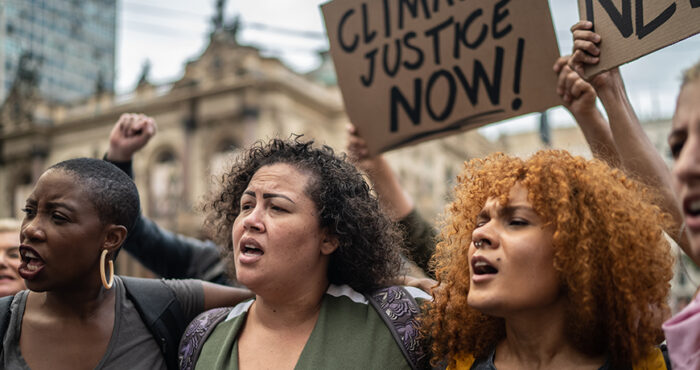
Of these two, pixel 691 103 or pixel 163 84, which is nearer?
pixel 691 103

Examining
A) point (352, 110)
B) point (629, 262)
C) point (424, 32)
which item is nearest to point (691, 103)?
point (629, 262)

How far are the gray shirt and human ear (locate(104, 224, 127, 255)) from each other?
213 millimetres

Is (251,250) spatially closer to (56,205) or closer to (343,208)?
(343,208)

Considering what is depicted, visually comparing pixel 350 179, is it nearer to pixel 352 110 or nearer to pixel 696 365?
pixel 352 110

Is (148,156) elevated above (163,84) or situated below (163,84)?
below

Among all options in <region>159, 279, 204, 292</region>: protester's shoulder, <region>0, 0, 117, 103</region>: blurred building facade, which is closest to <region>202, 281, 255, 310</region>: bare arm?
<region>159, 279, 204, 292</region>: protester's shoulder

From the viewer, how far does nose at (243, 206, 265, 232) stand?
2383 mm

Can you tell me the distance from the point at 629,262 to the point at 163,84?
25.3m

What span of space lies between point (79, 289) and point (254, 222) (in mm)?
686

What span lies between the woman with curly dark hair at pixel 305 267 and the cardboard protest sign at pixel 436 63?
607mm

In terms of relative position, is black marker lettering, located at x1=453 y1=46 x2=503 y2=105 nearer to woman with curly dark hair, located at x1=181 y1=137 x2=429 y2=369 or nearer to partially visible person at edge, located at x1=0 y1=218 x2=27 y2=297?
woman with curly dark hair, located at x1=181 y1=137 x2=429 y2=369

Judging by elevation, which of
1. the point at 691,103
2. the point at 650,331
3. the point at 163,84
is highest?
the point at 163,84

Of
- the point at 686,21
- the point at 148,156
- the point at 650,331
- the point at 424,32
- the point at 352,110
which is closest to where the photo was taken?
the point at 650,331

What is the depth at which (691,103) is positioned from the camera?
1.50 m
